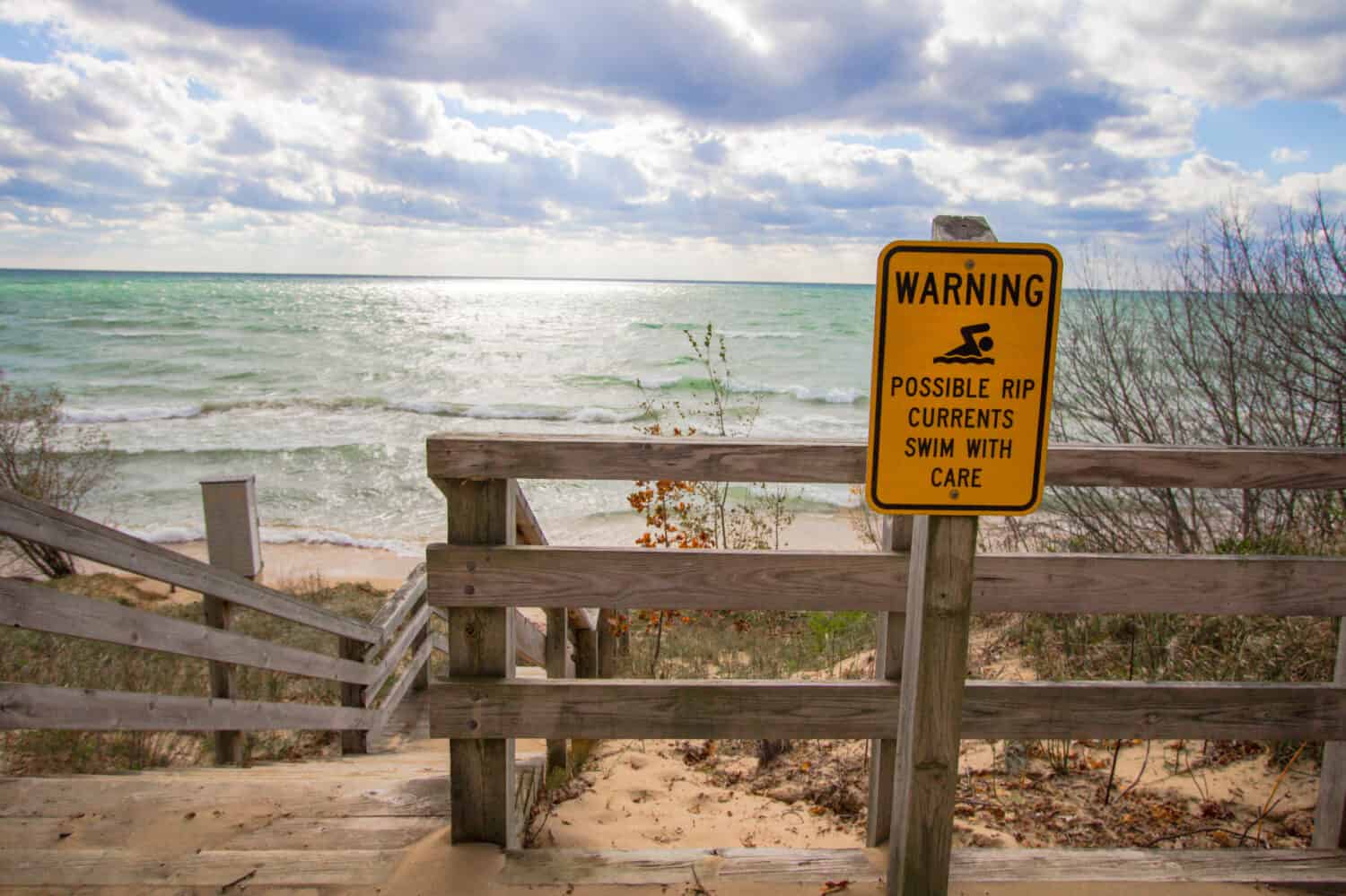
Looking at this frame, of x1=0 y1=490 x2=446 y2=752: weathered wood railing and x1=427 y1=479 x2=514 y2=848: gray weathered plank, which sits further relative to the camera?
x1=0 y1=490 x2=446 y2=752: weathered wood railing

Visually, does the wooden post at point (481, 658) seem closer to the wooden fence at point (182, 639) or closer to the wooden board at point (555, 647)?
the wooden fence at point (182, 639)

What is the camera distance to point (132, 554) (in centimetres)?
304

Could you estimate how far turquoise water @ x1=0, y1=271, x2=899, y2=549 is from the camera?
16672mm

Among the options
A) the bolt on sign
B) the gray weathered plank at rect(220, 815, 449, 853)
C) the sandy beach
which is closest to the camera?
the bolt on sign

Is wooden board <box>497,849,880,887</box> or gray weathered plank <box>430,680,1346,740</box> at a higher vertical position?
gray weathered plank <box>430,680,1346,740</box>

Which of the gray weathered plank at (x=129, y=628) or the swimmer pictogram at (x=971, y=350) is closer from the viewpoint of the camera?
the swimmer pictogram at (x=971, y=350)

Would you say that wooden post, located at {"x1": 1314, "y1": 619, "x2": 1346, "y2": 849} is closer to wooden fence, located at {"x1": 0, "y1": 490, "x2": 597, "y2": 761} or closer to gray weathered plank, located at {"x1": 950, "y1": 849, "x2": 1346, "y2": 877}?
gray weathered plank, located at {"x1": 950, "y1": 849, "x2": 1346, "y2": 877}

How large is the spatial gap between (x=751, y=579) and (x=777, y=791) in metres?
1.84

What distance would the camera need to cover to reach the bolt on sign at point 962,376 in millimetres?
1850

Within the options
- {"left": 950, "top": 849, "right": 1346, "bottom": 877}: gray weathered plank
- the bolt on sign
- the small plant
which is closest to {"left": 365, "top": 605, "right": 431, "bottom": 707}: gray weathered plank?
{"left": 950, "top": 849, "right": 1346, "bottom": 877}: gray weathered plank

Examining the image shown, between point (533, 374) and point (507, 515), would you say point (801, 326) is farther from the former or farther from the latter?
point (507, 515)

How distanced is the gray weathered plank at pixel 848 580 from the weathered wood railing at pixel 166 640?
1262 millimetres

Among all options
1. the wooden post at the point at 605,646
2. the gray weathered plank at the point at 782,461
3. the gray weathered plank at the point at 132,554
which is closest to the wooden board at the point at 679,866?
the gray weathered plank at the point at 782,461

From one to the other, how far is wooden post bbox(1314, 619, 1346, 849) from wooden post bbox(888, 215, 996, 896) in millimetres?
1457
